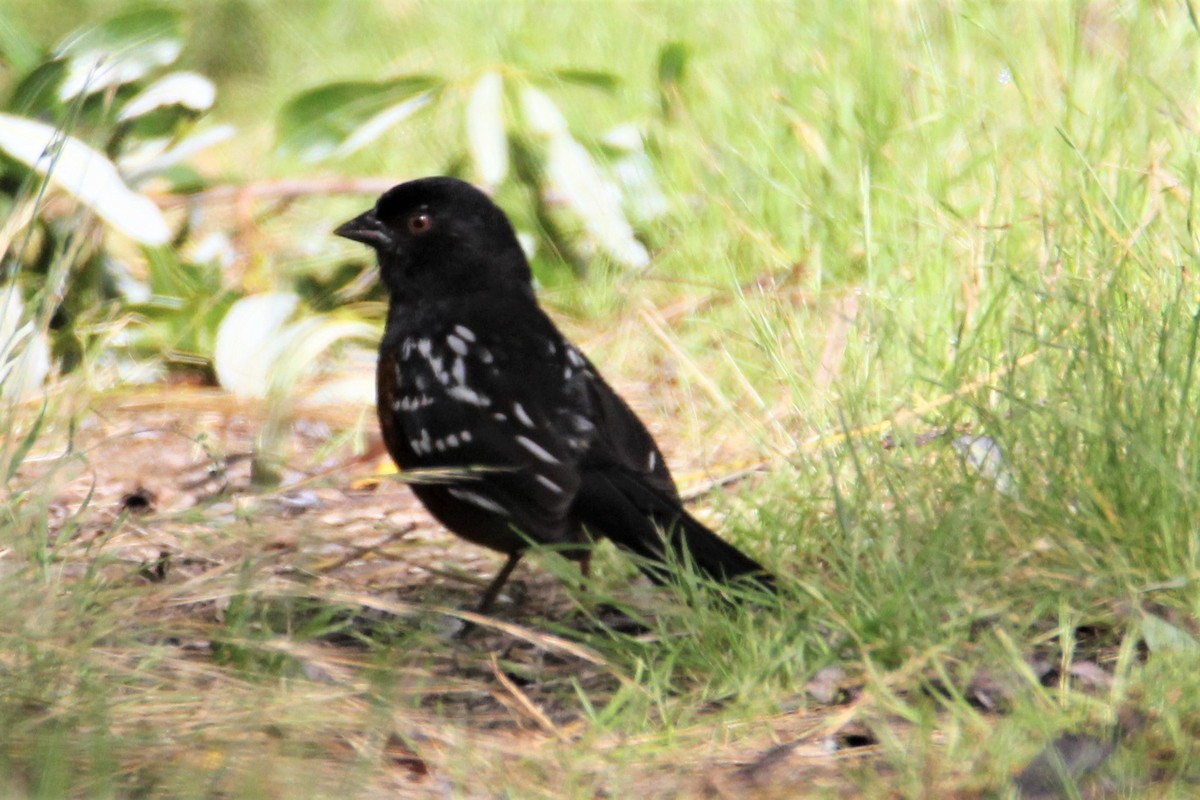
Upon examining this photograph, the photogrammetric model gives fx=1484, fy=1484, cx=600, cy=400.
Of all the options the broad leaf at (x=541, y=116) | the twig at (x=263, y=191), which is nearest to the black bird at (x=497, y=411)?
the broad leaf at (x=541, y=116)

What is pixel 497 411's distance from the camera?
121 inches

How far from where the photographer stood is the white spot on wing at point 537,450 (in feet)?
9.70

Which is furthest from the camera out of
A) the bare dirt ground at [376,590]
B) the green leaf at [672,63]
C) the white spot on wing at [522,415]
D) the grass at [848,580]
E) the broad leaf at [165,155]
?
the green leaf at [672,63]

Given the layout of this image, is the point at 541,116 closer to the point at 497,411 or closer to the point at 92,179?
the point at 92,179

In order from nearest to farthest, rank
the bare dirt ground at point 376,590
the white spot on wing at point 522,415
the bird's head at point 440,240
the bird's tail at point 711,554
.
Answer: the bare dirt ground at point 376,590
the bird's tail at point 711,554
the white spot on wing at point 522,415
the bird's head at point 440,240

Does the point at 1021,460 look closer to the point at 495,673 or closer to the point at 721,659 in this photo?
the point at 721,659

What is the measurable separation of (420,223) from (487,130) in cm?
95

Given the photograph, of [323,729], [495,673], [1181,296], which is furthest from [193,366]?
[1181,296]

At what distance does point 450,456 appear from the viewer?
3.07 meters

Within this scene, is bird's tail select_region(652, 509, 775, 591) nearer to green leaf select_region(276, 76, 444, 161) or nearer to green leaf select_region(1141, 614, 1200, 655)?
green leaf select_region(1141, 614, 1200, 655)

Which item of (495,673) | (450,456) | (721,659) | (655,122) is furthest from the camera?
(655,122)

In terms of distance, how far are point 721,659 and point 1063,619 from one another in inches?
21.8

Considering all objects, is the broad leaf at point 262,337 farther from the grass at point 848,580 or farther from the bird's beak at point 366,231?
the bird's beak at point 366,231

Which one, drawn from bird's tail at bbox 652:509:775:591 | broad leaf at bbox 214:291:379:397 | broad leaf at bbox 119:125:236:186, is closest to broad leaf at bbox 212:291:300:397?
broad leaf at bbox 214:291:379:397
